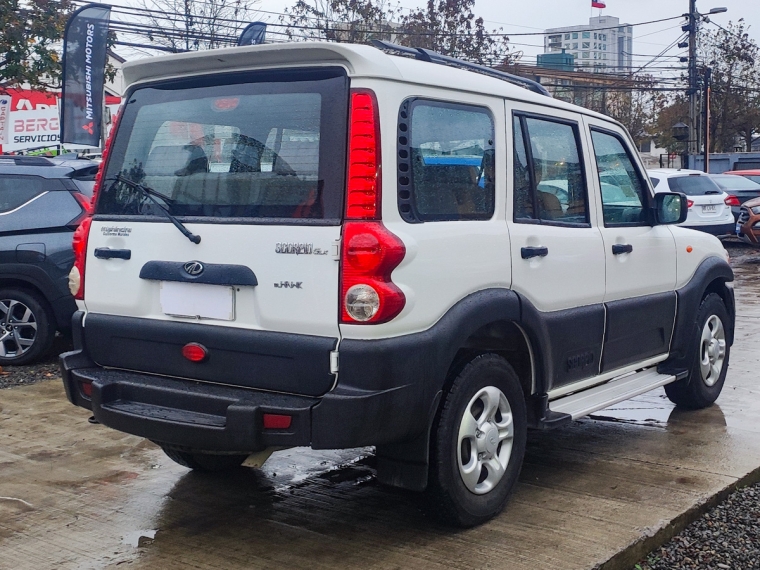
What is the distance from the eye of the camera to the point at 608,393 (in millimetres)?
5051

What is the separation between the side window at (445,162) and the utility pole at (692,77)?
33.8 metres

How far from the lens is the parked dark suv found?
25.9ft

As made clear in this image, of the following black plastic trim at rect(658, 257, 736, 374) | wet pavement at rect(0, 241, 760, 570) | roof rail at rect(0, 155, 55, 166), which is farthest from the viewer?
roof rail at rect(0, 155, 55, 166)

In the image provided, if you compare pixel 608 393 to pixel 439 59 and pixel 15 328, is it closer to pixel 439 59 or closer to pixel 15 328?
pixel 439 59

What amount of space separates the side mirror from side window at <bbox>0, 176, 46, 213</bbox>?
5.33m

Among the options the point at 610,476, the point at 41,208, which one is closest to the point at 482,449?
the point at 610,476

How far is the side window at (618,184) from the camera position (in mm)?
5145

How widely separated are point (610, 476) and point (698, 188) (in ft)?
47.3

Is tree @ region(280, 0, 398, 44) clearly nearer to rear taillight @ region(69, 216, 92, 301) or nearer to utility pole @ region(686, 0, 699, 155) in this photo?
utility pole @ region(686, 0, 699, 155)

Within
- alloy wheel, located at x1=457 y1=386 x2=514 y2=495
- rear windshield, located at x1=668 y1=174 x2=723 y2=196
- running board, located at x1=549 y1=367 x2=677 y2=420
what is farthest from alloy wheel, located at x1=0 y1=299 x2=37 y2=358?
rear windshield, located at x1=668 y1=174 x2=723 y2=196

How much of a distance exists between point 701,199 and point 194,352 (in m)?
15.8

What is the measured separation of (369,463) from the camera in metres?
5.12

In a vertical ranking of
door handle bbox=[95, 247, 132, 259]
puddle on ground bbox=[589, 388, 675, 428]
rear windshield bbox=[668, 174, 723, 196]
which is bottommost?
puddle on ground bbox=[589, 388, 675, 428]

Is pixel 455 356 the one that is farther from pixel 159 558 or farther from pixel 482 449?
pixel 159 558
